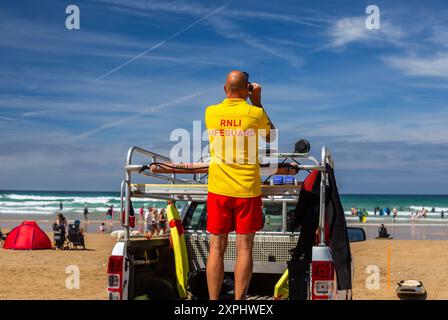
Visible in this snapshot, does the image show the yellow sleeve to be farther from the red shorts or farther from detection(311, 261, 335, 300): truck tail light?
detection(311, 261, 335, 300): truck tail light

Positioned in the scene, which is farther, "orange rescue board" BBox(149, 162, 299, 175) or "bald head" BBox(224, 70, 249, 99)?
"orange rescue board" BBox(149, 162, 299, 175)

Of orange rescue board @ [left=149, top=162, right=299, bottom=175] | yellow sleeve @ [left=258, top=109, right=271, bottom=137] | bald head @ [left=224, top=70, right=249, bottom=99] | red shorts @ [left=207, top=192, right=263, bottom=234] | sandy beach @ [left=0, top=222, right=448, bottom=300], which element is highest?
bald head @ [left=224, top=70, right=249, bottom=99]

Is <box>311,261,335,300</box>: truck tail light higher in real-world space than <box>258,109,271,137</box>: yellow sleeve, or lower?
lower

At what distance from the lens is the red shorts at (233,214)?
4.45m

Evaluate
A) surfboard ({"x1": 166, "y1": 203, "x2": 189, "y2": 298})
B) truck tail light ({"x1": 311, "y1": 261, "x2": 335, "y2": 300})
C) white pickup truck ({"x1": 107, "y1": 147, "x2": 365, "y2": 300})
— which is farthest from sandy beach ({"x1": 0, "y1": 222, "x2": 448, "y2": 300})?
truck tail light ({"x1": 311, "y1": 261, "x2": 335, "y2": 300})

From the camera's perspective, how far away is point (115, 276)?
5.23 metres

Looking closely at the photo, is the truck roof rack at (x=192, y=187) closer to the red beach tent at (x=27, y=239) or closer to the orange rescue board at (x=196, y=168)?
the orange rescue board at (x=196, y=168)

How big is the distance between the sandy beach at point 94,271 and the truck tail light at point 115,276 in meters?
7.92

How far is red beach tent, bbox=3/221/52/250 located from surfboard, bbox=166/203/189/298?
59.4 ft

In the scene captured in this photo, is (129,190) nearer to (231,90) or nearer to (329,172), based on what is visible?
(231,90)

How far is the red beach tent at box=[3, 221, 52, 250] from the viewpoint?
76.2 feet

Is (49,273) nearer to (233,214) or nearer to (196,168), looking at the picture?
(196,168)

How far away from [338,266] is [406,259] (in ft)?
58.2

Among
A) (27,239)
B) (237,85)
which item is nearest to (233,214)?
(237,85)
